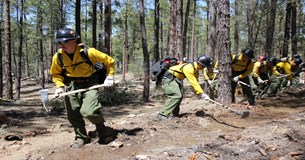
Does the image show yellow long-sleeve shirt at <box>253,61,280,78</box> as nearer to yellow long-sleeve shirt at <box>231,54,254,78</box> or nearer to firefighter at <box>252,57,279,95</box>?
firefighter at <box>252,57,279,95</box>

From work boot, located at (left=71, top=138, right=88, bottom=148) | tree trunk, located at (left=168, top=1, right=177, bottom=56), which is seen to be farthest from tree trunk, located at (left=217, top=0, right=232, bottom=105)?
tree trunk, located at (left=168, top=1, right=177, bottom=56)

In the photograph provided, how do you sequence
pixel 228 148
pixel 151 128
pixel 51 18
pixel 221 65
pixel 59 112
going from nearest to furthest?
1. pixel 228 148
2. pixel 151 128
3. pixel 221 65
4. pixel 59 112
5. pixel 51 18

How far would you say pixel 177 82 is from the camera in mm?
7414

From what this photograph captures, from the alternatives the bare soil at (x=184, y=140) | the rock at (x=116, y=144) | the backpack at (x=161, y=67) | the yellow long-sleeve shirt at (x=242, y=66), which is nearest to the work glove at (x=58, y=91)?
the bare soil at (x=184, y=140)

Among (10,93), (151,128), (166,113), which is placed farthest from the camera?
(10,93)

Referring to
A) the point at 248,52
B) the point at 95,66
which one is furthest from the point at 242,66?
the point at 95,66

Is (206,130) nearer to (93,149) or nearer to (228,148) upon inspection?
(228,148)

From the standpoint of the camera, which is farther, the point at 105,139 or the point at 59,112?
the point at 59,112

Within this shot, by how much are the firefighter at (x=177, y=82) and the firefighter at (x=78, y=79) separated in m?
2.04

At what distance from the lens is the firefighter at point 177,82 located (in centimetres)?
687

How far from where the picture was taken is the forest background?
14969 mm

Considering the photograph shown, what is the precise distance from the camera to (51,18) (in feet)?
114

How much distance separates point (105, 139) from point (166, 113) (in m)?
2.08

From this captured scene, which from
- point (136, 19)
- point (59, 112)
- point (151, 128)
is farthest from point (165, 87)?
point (136, 19)
